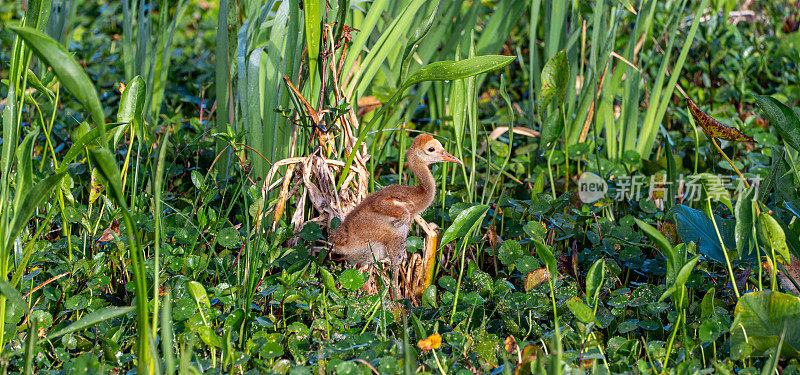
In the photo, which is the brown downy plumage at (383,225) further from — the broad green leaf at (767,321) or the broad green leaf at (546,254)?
the broad green leaf at (767,321)

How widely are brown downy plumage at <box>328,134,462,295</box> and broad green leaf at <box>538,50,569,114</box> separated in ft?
1.98

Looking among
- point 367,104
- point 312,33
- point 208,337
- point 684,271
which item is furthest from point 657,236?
point 367,104

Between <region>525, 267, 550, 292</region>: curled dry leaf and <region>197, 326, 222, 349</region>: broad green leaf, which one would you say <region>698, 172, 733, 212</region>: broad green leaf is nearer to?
<region>525, 267, 550, 292</region>: curled dry leaf

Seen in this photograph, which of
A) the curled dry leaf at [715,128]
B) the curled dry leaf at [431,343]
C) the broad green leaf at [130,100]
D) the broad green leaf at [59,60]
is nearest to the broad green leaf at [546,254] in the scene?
the curled dry leaf at [431,343]

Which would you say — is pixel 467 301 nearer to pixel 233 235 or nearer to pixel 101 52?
pixel 233 235

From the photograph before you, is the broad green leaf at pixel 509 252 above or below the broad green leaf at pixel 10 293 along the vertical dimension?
below

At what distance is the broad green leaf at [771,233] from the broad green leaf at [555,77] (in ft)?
3.39

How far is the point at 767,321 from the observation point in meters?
2.02

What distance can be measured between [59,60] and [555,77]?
6.07ft

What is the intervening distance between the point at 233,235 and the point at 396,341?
2.62 ft

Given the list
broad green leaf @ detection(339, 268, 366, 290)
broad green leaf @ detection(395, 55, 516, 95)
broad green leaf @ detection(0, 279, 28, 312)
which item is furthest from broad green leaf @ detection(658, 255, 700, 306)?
broad green leaf @ detection(0, 279, 28, 312)

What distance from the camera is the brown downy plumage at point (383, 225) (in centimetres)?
252

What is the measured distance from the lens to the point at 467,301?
2.30m

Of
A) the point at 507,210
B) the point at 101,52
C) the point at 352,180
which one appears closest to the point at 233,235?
the point at 352,180
